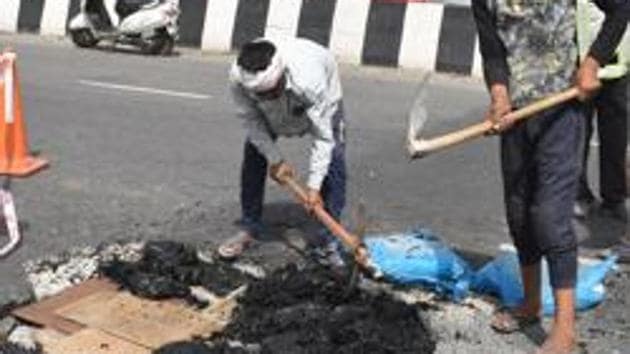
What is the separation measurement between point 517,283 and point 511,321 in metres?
0.35

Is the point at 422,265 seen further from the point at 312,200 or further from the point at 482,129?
the point at 482,129

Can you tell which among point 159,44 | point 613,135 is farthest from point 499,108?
point 159,44

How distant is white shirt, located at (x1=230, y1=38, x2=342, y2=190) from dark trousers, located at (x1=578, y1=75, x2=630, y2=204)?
181 cm

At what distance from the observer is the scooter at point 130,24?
568 inches

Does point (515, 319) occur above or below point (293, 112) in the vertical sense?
below

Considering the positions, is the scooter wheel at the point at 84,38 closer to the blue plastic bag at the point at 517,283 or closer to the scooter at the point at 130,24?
the scooter at the point at 130,24

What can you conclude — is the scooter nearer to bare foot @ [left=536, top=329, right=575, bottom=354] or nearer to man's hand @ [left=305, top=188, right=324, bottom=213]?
man's hand @ [left=305, top=188, right=324, bottom=213]

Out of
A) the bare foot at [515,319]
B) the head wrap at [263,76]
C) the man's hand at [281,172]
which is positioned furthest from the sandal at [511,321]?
the head wrap at [263,76]

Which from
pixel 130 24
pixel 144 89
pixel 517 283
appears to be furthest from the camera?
pixel 130 24

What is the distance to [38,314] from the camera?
19.1 ft

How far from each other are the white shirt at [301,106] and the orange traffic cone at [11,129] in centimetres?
130

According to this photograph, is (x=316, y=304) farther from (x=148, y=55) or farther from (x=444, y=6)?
(x=148, y=55)

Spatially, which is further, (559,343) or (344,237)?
(344,237)

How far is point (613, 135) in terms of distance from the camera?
7551 mm
